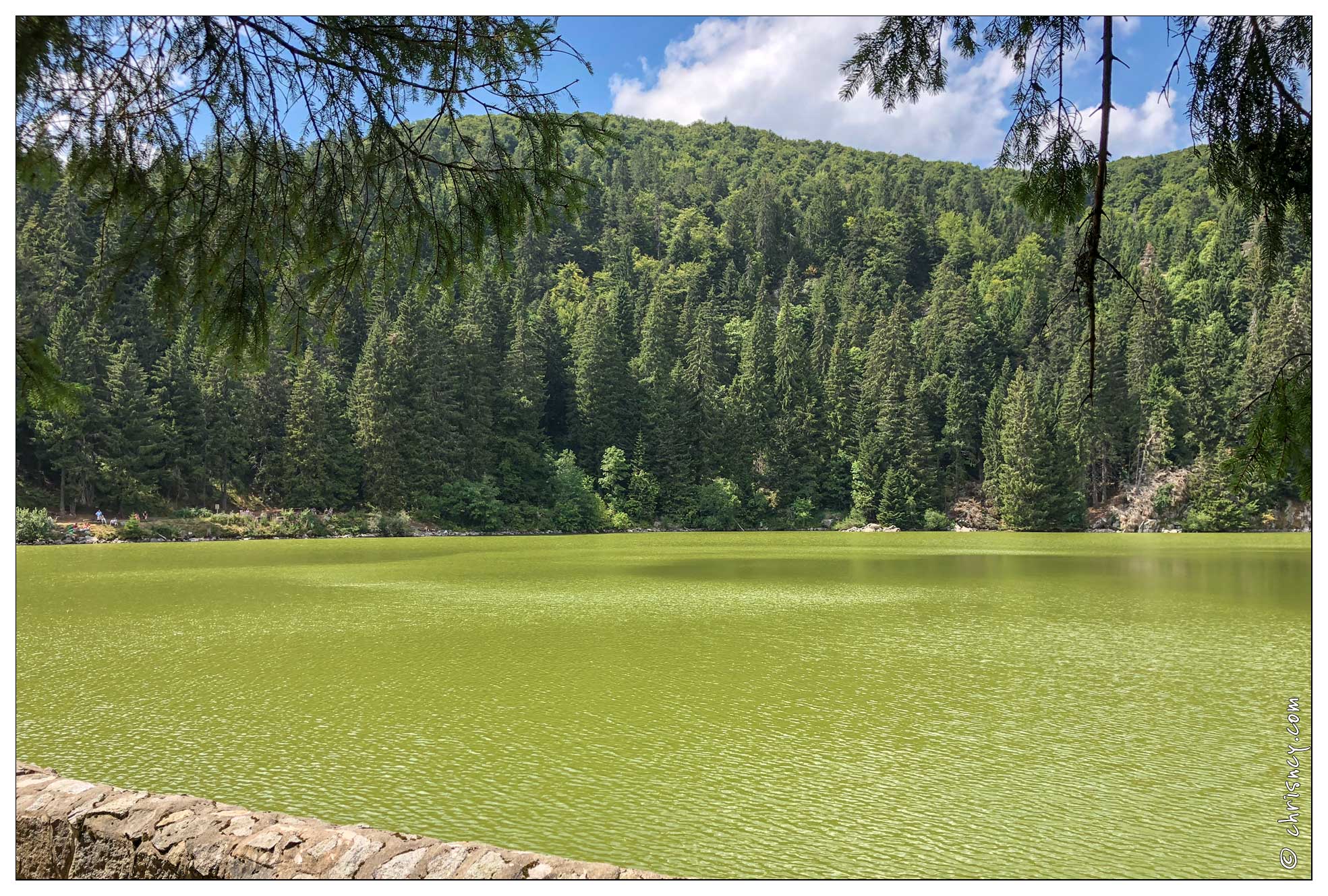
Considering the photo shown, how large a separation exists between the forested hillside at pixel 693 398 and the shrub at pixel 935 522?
0.67 meters

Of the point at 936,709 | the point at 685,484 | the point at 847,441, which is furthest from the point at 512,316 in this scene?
the point at 936,709

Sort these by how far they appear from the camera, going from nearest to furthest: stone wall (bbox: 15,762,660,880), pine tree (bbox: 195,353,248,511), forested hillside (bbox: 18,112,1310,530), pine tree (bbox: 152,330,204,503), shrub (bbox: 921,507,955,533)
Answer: stone wall (bbox: 15,762,660,880), pine tree (bbox: 152,330,204,503), forested hillside (bbox: 18,112,1310,530), pine tree (bbox: 195,353,248,511), shrub (bbox: 921,507,955,533)

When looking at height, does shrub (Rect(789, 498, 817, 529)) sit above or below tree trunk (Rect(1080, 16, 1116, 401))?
below

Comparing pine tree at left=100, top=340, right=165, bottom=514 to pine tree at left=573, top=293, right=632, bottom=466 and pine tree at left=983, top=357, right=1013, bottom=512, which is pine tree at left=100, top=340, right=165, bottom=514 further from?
pine tree at left=983, top=357, right=1013, bottom=512

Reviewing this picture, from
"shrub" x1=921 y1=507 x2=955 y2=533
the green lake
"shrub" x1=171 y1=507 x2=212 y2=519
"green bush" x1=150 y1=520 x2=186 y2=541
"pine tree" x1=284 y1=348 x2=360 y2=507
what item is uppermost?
"pine tree" x1=284 y1=348 x2=360 y2=507

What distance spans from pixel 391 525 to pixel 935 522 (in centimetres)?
2521

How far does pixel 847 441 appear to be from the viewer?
1919 inches

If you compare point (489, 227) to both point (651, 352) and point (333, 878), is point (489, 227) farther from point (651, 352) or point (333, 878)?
point (651, 352)

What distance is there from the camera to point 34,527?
2611cm

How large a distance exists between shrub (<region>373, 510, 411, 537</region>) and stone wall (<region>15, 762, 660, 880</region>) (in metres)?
32.4

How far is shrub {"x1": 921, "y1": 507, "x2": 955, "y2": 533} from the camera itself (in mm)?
44688

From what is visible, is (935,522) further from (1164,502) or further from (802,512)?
(1164,502)

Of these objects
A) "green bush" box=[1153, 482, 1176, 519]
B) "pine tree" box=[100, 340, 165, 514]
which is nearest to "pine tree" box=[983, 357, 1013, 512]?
"green bush" box=[1153, 482, 1176, 519]

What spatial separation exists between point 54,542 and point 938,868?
2932 cm
